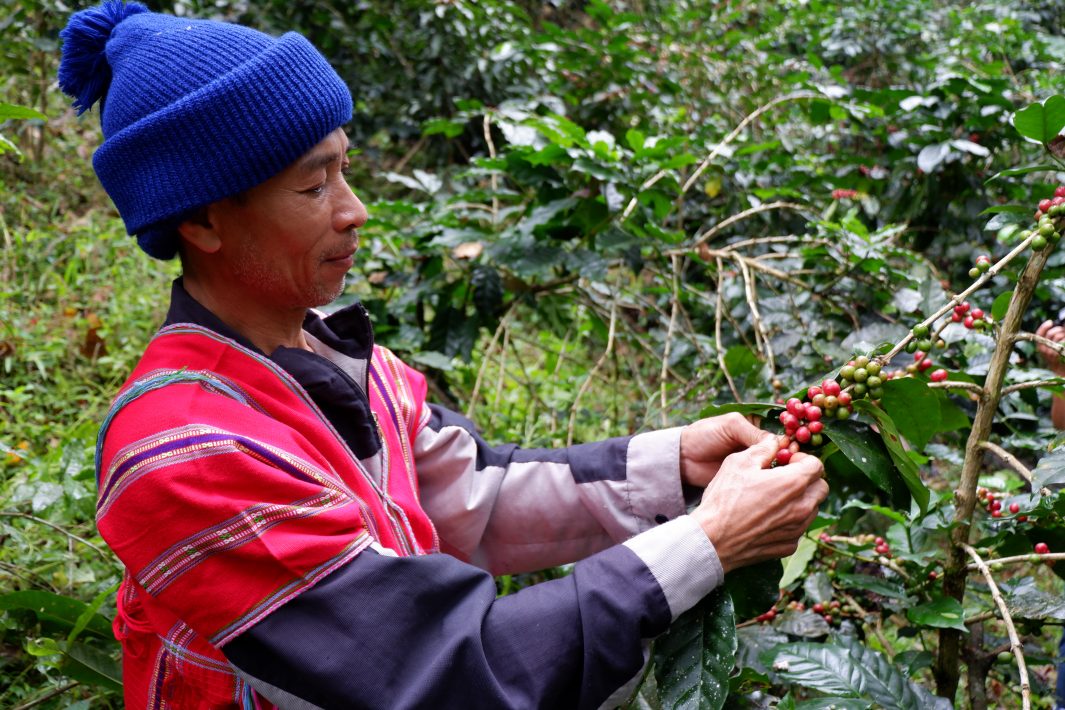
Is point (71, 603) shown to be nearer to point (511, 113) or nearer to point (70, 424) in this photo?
point (70, 424)

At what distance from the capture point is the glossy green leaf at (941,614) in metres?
1.47

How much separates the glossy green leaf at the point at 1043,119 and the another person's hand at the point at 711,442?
0.65 metres

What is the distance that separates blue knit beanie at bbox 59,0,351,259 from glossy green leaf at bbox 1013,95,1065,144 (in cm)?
112

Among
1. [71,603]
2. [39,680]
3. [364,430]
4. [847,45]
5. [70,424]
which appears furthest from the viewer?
[847,45]

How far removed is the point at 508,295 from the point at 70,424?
1.71 meters

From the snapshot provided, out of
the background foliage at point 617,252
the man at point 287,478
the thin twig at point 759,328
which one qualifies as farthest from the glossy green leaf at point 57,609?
the thin twig at point 759,328

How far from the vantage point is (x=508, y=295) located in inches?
118

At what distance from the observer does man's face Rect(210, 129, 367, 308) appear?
1.36 m

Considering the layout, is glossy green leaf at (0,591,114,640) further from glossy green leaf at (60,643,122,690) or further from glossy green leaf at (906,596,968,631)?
glossy green leaf at (906,596,968,631)

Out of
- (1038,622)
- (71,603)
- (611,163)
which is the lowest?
(71,603)

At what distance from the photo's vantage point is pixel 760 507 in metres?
1.26

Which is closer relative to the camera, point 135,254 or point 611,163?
point 611,163

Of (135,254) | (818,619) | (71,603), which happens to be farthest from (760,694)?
(135,254)

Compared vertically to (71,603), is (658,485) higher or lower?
higher
